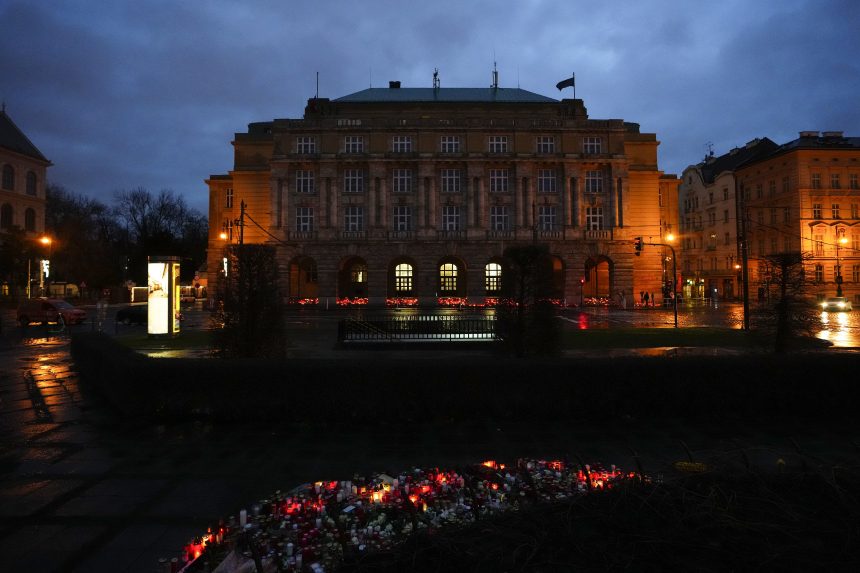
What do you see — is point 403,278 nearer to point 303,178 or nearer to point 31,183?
point 303,178

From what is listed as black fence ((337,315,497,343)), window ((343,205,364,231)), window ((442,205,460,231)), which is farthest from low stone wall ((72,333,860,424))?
window ((343,205,364,231))

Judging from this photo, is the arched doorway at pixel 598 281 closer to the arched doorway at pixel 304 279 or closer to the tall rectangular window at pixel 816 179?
the tall rectangular window at pixel 816 179

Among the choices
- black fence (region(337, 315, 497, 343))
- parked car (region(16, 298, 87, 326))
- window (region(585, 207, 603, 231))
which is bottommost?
black fence (region(337, 315, 497, 343))

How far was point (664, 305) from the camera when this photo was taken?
51.7m

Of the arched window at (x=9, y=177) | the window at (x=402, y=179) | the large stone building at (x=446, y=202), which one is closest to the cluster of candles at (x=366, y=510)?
the large stone building at (x=446, y=202)

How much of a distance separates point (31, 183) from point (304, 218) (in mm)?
46843

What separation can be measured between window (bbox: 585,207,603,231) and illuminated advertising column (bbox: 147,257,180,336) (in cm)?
4413

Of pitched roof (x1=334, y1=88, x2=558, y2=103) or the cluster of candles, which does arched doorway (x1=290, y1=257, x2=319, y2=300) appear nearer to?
pitched roof (x1=334, y1=88, x2=558, y2=103)

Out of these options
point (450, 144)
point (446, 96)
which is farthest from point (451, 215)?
point (446, 96)

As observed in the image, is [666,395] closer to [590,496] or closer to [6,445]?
[590,496]

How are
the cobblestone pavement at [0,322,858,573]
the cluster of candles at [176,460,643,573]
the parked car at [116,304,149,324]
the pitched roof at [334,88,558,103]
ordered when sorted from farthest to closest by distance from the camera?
the pitched roof at [334,88,558,103] < the parked car at [116,304,149,324] < the cobblestone pavement at [0,322,858,573] < the cluster of candles at [176,460,643,573]

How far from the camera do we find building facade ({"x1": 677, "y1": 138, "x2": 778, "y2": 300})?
218 ft

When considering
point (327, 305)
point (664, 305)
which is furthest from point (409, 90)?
point (664, 305)

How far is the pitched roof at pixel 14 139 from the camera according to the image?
221 feet
